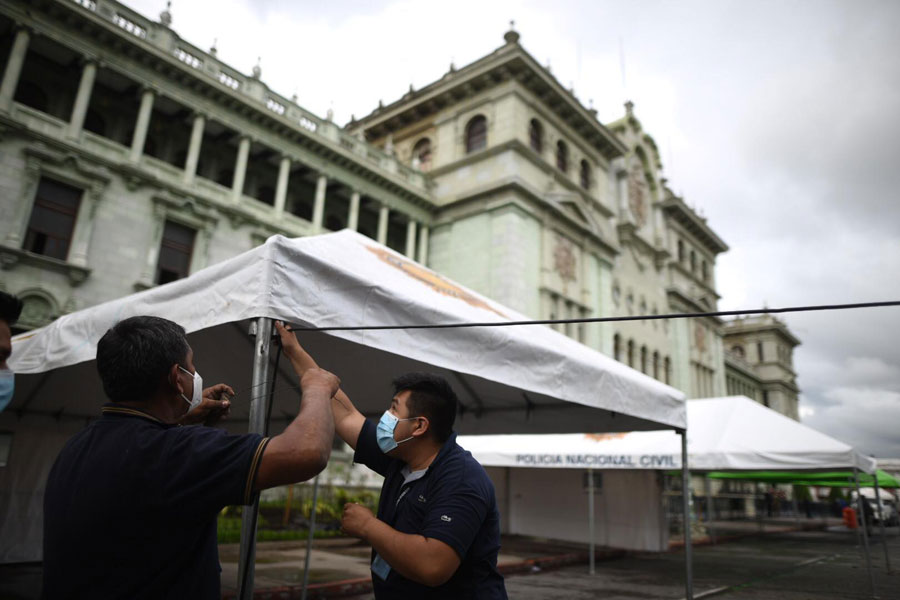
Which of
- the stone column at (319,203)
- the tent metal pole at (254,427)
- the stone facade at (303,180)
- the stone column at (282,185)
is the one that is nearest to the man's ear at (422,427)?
the tent metal pole at (254,427)

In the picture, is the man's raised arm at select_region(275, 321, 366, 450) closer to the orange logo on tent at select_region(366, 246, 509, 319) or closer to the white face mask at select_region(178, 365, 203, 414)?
the white face mask at select_region(178, 365, 203, 414)

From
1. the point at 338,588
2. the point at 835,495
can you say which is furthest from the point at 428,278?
the point at 835,495

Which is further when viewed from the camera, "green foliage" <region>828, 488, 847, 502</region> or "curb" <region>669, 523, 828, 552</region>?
"green foliage" <region>828, 488, 847, 502</region>

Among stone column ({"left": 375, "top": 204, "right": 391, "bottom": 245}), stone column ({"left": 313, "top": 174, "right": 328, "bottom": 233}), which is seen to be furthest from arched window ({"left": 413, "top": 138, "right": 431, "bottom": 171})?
stone column ({"left": 313, "top": 174, "right": 328, "bottom": 233})

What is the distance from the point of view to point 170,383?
6.67ft

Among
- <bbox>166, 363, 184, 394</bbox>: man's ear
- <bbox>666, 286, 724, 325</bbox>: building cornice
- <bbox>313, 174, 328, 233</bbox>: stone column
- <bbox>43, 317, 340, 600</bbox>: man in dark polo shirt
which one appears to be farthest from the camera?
<bbox>666, 286, 724, 325</bbox>: building cornice

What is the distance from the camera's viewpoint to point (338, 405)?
3146 mm

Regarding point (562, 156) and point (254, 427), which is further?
point (562, 156)

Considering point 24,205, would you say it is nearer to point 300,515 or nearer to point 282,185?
point 282,185

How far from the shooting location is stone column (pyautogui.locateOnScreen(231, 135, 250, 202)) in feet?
72.9

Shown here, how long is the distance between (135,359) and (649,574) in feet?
38.0

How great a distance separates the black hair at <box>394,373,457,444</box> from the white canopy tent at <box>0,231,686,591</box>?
102cm

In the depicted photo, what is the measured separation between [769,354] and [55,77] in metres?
72.4

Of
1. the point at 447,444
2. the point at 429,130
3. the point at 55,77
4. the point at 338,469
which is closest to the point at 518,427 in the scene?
the point at 447,444
